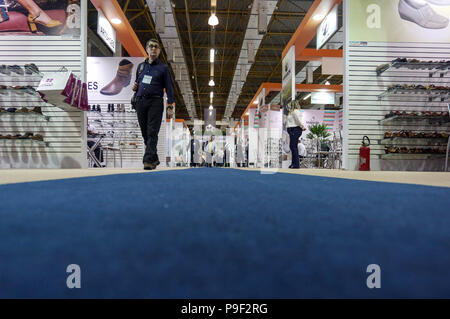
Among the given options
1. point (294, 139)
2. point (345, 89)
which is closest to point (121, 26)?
point (294, 139)

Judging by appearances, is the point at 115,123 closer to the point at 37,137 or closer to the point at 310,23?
the point at 37,137

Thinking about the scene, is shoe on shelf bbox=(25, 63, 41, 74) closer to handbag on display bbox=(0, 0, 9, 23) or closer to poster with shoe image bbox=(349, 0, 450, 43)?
handbag on display bbox=(0, 0, 9, 23)

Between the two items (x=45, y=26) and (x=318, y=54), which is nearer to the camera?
(x=45, y=26)

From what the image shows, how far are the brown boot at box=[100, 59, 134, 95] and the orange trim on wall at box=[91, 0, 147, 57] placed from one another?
77cm

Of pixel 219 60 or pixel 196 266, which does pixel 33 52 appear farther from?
pixel 219 60

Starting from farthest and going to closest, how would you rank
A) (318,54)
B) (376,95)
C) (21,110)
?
1. (318,54)
2. (376,95)
3. (21,110)

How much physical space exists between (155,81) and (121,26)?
4741 mm

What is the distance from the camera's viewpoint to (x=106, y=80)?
7.86 metres

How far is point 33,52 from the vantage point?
210 inches

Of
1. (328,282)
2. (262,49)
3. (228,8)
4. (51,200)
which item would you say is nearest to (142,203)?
Answer: (51,200)

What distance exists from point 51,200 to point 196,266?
86 centimetres

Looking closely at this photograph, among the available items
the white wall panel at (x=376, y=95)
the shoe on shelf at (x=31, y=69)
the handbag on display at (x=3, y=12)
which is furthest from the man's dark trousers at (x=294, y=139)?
the handbag on display at (x=3, y=12)

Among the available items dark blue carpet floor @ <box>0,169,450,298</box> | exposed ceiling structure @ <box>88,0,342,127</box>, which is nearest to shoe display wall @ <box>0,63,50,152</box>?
exposed ceiling structure @ <box>88,0,342,127</box>
